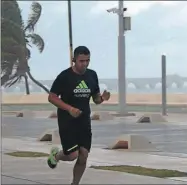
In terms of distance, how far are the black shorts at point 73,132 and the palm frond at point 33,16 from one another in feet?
99.2

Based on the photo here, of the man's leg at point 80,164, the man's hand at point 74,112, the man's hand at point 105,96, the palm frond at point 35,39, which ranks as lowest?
the man's leg at point 80,164

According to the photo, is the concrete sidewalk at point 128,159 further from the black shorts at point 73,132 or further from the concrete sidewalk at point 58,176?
the black shorts at point 73,132

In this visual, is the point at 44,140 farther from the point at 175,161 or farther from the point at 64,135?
the point at 64,135

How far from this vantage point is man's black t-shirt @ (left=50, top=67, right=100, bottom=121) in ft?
26.6

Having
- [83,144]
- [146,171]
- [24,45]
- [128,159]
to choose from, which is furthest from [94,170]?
[24,45]

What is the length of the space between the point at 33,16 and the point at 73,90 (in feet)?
105

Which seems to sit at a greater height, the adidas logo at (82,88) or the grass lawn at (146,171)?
the adidas logo at (82,88)

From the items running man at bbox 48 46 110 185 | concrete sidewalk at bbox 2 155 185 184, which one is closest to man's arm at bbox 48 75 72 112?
running man at bbox 48 46 110 185

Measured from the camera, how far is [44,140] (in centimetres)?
1720

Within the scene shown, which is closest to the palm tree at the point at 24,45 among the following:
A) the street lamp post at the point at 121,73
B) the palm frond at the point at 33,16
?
the palm frond at the point at 33,16

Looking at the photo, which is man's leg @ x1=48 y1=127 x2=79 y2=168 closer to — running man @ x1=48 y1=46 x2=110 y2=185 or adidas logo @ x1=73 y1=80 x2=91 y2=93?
running man @ x1=48 y1=46 x2=110 y2=185

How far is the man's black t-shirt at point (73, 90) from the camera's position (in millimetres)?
8102

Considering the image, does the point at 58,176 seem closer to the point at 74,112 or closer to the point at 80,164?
the point at 80,164

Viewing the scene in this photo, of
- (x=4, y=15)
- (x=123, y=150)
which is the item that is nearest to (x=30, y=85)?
(x=4, y=15)
